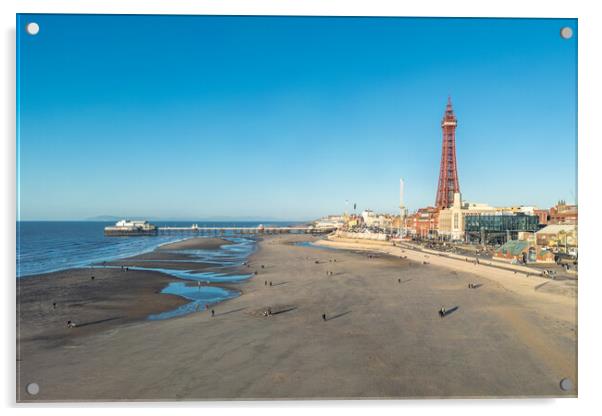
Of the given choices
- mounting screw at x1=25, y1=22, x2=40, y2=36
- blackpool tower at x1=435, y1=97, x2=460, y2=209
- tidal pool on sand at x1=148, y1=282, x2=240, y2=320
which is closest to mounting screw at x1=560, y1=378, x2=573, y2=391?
mounting screw at x1=25, y1=22, x2=40, y2=36

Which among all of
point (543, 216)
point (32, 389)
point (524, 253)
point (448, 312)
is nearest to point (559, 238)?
point (524, 253)

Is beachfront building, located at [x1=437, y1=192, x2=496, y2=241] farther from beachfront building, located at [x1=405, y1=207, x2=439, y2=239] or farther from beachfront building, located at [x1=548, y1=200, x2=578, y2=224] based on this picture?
beachfront building, located at [x1=548, y1=200, x2=578, y2=224]

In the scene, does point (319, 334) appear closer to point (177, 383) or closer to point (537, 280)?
point (177, 383)

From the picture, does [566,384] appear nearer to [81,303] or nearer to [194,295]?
[194,295]

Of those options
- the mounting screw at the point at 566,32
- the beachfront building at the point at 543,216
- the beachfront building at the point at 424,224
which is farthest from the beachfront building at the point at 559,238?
the beachfront building at the point at 424,224

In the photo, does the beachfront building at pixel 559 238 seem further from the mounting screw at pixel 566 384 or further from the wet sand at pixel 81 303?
the wet sand at pixel 81 303

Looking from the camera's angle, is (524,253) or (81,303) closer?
(81,303)
